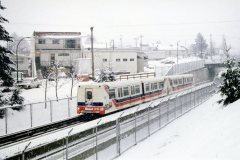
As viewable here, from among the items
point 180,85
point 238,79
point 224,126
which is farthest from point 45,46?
point 224,126

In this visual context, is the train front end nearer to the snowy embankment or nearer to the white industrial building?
the snowy embankment

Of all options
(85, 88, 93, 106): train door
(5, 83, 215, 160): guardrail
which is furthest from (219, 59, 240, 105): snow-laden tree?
(85, 88, 93, 106): train door

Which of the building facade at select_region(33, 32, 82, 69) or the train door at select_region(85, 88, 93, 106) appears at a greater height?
the building facade at select_region(33, 32, 82, 69)

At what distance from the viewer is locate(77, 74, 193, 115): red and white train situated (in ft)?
80.9

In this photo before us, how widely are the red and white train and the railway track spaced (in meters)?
0.93

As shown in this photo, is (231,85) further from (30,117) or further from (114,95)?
(30,117)

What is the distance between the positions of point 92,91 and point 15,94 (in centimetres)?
738

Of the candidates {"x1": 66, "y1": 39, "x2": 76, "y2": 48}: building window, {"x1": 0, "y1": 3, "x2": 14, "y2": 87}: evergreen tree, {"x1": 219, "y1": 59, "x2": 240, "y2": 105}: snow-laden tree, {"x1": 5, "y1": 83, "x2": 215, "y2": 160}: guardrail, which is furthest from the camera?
{"x1": 66, "y1": 39, "x2": 76, "y2": 48}: building window

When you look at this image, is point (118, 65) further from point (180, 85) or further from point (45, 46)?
point (180, 85)

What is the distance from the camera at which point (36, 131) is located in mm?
20656

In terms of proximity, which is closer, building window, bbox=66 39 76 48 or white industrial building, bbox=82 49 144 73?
white industrial building, bbox=82 49 144 73

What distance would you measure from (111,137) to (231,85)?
1263cm

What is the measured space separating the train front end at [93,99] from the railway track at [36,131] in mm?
812

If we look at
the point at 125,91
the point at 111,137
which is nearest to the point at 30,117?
the point at 125,91
